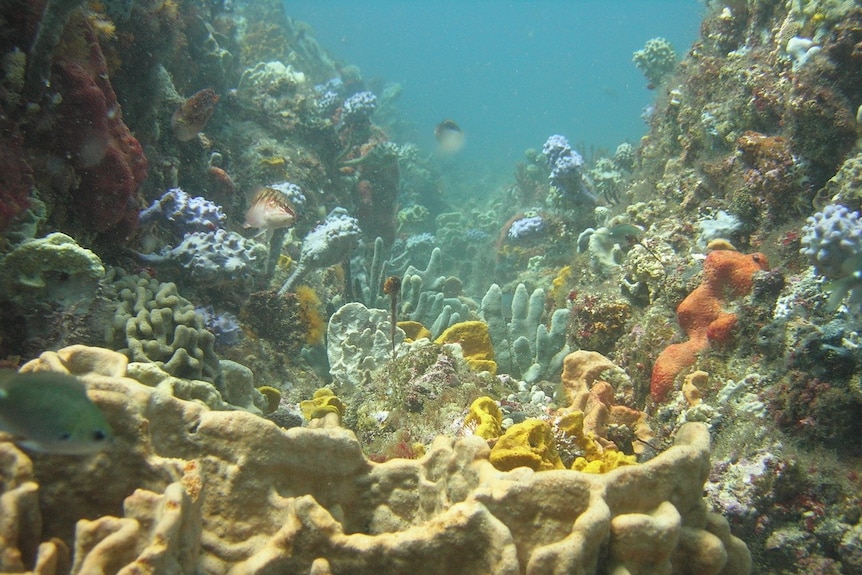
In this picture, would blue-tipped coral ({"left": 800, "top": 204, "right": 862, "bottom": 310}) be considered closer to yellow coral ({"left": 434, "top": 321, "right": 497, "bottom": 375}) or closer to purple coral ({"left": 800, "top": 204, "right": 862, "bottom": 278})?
purple coral ({"left": 800, "top": 204, "right": 862, "bottom": 278})

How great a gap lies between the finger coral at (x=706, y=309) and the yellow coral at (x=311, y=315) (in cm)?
395

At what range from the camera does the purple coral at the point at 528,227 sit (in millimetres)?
10781

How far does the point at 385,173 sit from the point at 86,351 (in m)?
10.2

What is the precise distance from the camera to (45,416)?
1392mm

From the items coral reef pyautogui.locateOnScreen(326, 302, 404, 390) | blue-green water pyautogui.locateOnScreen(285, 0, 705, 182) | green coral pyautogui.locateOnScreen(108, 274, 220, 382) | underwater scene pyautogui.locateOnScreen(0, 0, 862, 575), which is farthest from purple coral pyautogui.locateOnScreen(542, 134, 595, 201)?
blue-green water pyautogui.locateOnScreen(285, 0, 705, 182)

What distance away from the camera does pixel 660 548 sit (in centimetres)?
186

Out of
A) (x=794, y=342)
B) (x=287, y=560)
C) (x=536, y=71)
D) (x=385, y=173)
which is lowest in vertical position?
(x=287, y=560)

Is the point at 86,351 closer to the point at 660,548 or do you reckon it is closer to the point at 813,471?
the point at 660,548

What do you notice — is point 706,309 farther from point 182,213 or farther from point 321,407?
point 182,213

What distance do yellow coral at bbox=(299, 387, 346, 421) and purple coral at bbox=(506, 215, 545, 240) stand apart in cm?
718

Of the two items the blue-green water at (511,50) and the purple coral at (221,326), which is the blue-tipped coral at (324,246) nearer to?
the purple coral at (221,326)

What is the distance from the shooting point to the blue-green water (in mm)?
92000

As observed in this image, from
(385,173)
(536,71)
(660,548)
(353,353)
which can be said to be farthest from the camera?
(536,71)

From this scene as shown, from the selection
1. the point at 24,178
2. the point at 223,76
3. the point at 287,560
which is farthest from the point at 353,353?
the point at 223,76
